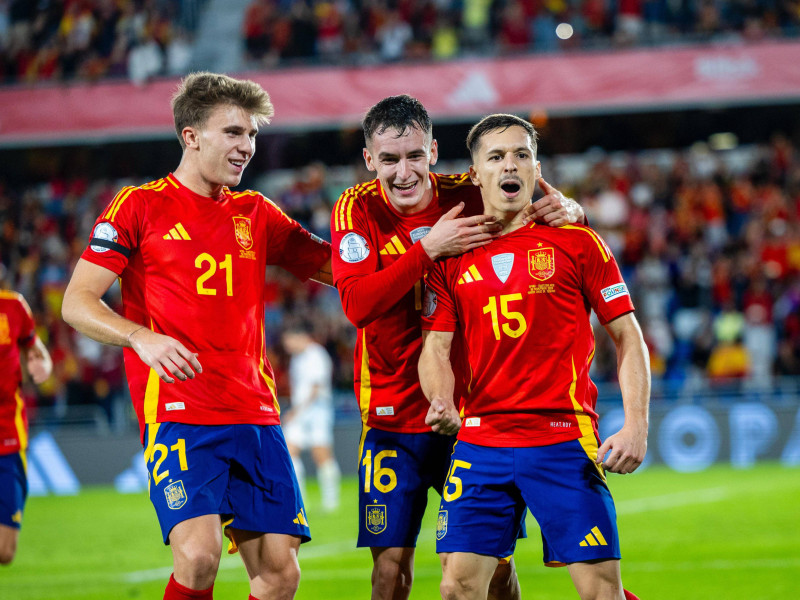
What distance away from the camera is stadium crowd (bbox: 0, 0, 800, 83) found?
63.3 feet

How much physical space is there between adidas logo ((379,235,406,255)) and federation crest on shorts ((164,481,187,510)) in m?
1.45

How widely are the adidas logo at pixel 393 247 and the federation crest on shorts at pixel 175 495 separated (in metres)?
1.45

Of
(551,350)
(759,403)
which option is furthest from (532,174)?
(759,403)

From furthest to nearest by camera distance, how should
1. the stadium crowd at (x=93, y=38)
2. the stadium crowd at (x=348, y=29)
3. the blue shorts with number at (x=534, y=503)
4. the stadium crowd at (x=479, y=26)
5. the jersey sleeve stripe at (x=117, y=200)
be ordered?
the stadium crowd at (x=93, y=38), the stadium crowd at (x=348, y=29), the stadium crowd at (x=479, y=26), the jersey sleeve stripe at (x=117, y=200), the blue shorts with number at (x=534, y=503)

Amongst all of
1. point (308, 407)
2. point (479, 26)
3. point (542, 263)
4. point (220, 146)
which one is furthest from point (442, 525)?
point (479, 26)

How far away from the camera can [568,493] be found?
4461 mm

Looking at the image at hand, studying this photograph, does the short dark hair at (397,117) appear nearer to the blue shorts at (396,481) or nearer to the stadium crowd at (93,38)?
the blue shorts at (396,481)

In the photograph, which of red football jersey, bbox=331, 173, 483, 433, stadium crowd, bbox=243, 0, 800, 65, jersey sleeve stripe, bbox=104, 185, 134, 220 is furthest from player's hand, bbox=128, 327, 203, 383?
stadium crowd, bbox=243, 0, 800, 65

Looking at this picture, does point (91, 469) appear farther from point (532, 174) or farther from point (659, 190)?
point (532, 174)

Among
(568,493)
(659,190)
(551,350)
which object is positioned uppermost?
(659,190)

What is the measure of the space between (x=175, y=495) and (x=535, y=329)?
1670mm

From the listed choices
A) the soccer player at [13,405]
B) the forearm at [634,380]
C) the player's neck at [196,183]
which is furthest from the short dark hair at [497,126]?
the soccer player at [13,405]

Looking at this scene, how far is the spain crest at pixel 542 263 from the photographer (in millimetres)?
4641

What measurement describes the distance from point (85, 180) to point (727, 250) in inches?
515
